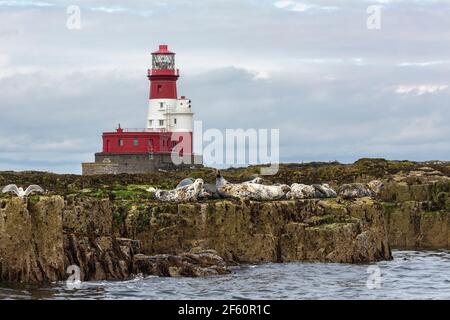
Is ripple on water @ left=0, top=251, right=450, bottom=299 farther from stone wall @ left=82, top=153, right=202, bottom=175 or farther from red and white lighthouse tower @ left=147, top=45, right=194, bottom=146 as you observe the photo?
red and white lighthouse tower @ left=147, top=45, right=194, bottom=146

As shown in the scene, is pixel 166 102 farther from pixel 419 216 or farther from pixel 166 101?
pixel 419 216

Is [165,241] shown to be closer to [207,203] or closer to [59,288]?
[207,203]

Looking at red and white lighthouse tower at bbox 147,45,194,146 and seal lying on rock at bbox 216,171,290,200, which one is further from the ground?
red and white lighthouse tower at bbox 147,45,194,146

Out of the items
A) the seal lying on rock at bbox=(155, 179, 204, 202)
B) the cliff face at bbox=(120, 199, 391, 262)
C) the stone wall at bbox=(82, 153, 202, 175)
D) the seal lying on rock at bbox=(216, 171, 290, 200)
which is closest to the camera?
the cliff face at bbox=(120, 199, 391, 262)

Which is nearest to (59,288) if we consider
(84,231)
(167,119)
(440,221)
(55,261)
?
(55,261)

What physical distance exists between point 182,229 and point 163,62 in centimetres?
6045

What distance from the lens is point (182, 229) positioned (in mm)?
60594

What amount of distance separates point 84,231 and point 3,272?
22.2 feet

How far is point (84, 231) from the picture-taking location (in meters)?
53.3

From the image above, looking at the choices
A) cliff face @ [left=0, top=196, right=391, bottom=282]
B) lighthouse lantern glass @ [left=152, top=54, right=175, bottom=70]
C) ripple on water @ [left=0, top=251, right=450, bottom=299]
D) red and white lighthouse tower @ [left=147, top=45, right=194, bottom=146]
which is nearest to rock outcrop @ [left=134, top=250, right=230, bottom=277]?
cliff face @ [left=0, top=196, right=391, bottom=282]

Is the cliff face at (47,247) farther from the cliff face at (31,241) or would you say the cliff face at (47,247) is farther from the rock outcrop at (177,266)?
the rock outcrop at (177,266)

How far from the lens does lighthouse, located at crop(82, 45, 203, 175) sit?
114m

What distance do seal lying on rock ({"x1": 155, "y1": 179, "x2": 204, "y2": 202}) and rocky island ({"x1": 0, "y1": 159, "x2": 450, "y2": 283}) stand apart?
0.88m
